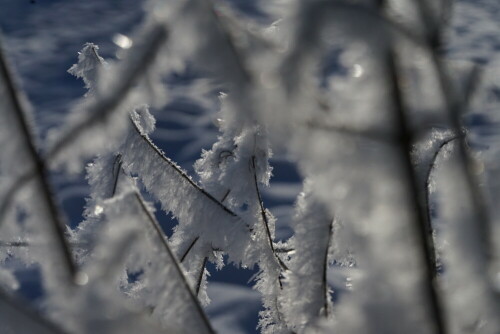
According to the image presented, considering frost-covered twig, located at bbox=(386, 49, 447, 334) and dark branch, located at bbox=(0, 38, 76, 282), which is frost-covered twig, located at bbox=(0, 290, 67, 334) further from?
frost-covered twig, located at bbox=(386, 49, 447, 334)

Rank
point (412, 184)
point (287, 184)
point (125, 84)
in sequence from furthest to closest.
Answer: point (287, 184) < point (125, 84) < point (412, 184)

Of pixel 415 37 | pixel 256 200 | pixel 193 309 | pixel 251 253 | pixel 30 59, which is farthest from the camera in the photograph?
pixel 30 59

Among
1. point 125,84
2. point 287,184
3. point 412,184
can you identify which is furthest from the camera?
point 287,184

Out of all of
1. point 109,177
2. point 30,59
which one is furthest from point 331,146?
point 30,59

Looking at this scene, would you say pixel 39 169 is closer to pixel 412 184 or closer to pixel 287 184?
pixel 412 184

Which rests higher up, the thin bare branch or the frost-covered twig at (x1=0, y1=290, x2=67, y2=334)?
the thin bare branch


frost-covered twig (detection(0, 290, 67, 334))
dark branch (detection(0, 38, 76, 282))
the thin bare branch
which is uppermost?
the thin bare branch

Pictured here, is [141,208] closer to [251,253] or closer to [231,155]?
[251,253]

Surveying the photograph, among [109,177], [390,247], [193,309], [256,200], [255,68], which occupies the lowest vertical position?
[109,177]

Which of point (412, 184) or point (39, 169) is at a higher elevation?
point (412, 184)

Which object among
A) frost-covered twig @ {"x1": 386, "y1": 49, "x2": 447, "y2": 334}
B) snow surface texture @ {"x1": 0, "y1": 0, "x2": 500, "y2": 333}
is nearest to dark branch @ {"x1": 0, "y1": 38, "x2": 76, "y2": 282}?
snow surface texture @ {"x1": 0, "y1": 0, "x2": 500, "y2": 333}

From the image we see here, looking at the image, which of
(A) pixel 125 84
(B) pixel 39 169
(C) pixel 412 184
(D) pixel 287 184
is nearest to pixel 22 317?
(B) pixel 39 169
